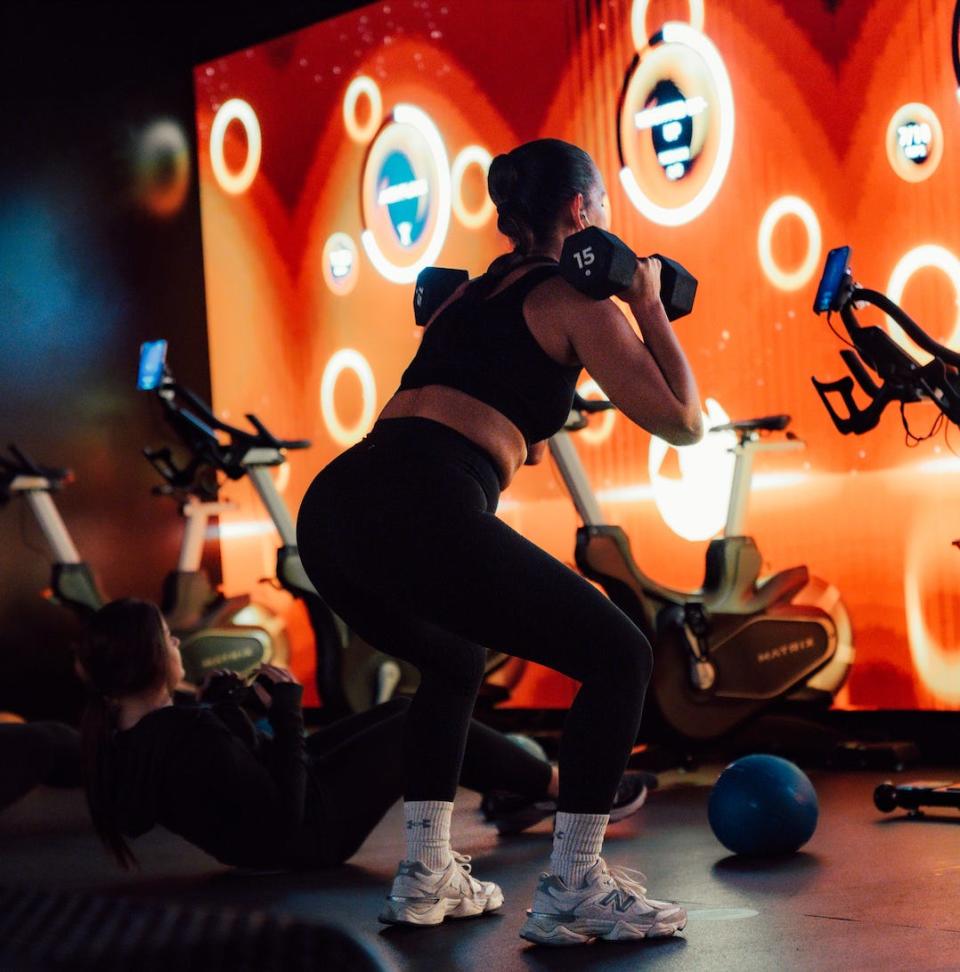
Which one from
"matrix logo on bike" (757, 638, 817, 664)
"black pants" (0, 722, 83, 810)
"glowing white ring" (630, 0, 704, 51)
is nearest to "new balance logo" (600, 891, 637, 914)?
"black pants" (0, 722, 83, 810)

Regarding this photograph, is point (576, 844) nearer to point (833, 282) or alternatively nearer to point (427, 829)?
point (427, 829)

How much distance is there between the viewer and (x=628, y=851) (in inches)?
135

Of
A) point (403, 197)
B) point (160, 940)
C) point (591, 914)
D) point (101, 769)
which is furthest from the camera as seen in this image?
point (403, 197)

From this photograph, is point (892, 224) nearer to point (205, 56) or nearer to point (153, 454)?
point (153, 454)

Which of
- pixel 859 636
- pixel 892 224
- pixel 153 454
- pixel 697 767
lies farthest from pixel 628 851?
pixel 153 454

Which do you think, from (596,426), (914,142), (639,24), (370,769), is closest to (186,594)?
(596,426)

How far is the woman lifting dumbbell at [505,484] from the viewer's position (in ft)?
7.43

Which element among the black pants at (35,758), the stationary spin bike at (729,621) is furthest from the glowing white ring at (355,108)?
the black pants at (35,758)

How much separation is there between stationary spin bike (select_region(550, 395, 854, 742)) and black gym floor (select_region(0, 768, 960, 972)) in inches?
14.4

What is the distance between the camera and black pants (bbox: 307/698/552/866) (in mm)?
3182

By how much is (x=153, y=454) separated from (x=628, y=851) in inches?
136

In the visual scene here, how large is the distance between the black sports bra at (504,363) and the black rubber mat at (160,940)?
913mm

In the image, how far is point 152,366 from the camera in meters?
5.81

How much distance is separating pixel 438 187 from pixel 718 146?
1.51 meters
